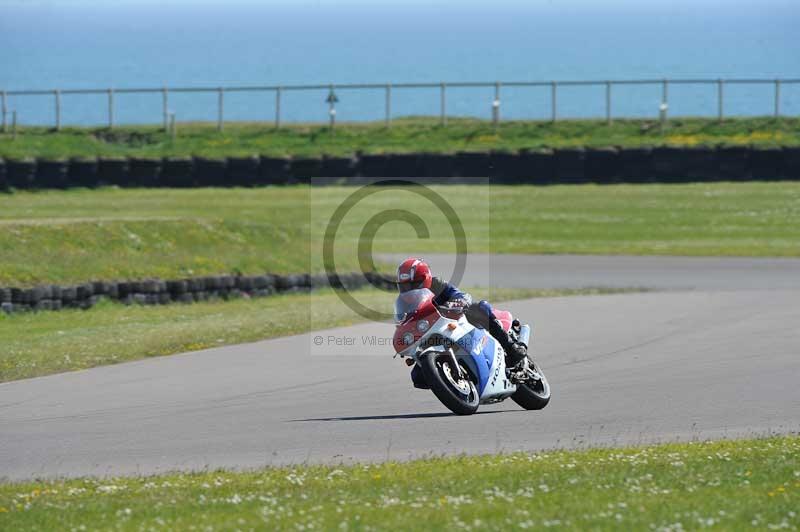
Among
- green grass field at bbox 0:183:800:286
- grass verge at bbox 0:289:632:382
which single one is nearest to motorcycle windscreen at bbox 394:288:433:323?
grass verge at bbox 0:289:632:382

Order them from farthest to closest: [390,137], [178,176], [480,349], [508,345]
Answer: [390,137] → [178,176] → [508,345] → [480,349]

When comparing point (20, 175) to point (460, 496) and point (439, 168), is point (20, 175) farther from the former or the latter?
point (460, 496)

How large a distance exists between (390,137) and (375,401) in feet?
97.5

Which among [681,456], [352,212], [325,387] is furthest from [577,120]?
[681,456]

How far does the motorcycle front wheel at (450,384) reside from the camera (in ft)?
36.9

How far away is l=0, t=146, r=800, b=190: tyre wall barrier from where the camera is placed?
3581cm

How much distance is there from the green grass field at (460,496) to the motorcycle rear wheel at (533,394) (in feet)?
7.25

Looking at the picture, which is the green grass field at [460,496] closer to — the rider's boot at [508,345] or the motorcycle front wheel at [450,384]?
the motorcycle front wheel at [450,384]

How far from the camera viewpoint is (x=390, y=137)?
41.7 meters

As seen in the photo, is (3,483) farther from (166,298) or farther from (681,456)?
(166,298)

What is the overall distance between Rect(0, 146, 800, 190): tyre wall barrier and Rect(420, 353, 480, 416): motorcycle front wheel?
81.9 feet

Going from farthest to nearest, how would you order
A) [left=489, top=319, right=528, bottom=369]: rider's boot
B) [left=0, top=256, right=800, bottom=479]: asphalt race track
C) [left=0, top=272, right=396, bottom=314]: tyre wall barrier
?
[left=0, top=272, right=396, bottom=314]: tyre wall barrier < [left=489, top=319, right=528, bottom=369]: rider's boot < [left=0, top=256, right=800, bottom=479]: asphalt race track

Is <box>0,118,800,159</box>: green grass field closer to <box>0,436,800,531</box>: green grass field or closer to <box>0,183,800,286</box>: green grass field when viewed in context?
<box>0,183,800,286</box>: green grass field

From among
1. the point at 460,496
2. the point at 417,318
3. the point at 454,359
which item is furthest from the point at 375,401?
the point at 460,496
